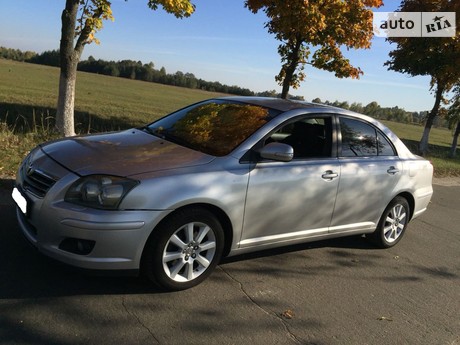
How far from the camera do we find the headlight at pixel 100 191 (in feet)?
10.8

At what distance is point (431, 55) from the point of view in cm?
1608

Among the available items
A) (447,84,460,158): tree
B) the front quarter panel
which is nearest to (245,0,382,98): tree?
the front quarter panel

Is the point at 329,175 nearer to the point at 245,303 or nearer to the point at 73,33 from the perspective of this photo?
the point at 245,303

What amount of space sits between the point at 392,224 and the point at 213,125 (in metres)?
2.60

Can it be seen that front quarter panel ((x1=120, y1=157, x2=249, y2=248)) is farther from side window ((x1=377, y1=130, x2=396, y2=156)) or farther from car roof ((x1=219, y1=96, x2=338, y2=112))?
side window ((x1=377, y1=130, x2=396, y2=156))

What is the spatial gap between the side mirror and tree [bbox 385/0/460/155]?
45.9ft

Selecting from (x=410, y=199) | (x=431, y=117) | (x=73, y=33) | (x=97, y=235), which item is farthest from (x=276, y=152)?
(x=431, y=117)

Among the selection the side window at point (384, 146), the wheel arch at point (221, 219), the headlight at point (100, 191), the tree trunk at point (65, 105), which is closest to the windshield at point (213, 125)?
the wheel arch at point (221, 219)

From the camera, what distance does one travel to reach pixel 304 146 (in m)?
4.57

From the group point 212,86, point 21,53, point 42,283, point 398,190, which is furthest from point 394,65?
point 21,53

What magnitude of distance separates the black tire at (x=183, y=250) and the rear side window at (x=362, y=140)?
5.97 ft

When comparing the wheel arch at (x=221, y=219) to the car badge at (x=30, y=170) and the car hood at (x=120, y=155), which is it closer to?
the car hood at (x=120, y=155)

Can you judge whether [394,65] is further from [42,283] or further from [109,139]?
[42,283]

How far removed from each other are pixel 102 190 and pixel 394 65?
1685 cm
